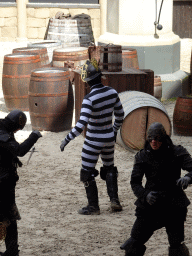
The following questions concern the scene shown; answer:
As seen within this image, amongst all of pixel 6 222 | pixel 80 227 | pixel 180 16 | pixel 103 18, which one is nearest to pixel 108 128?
pixel 80 227

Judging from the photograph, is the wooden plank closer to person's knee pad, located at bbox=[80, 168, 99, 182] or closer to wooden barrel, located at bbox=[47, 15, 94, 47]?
wooden barrel, located at bbox=[47, 15, 94, 47]

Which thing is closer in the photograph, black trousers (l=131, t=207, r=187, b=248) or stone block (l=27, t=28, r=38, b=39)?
black trousers (l=131, t=207, r=187, b=248)

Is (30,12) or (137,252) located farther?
(30,12)

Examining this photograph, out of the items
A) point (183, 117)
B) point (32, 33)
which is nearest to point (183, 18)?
point (32, 33)

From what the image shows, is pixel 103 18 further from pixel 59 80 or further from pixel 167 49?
pixel 59 80

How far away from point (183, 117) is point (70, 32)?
4858mm

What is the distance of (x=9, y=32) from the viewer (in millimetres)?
14438

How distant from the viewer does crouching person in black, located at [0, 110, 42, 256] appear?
3311mm

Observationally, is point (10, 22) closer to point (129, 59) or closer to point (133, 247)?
point (129, 59)

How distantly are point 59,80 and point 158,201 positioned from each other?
183 inches

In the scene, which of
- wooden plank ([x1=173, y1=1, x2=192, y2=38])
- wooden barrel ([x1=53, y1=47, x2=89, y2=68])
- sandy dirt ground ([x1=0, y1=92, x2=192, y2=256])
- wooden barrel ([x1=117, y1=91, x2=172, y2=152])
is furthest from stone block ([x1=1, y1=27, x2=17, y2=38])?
wooden barrel ([x1=117, y1=91, x2=172, y2=152])

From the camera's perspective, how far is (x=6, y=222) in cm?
338

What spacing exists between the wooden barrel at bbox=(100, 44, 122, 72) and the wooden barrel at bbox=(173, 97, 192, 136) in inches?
40.6

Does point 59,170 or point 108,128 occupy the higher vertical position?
point 108,128
